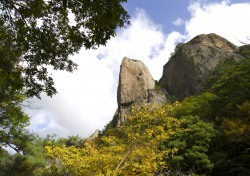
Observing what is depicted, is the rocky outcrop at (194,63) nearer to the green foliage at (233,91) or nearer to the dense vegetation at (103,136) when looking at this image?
the green foliage at (233,91)

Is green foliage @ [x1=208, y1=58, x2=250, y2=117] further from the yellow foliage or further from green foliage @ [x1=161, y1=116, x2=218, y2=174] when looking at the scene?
green foliage @ [x1=161, y1=116, x2=218, y2=174]

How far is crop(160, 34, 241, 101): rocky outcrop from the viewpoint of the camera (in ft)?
130

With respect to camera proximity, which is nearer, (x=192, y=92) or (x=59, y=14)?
(x=59, y=14)

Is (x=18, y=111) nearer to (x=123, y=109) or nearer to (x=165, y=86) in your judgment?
(x=123, y=109)

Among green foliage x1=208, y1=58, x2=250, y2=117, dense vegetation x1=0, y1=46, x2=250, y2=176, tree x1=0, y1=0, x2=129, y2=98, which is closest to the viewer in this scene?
tree x1=0, y1=0, x2=129, y2=98

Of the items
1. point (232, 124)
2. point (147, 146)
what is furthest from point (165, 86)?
point (147, 146)

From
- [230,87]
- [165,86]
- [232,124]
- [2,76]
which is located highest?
[165,86]

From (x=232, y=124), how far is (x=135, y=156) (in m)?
9.47

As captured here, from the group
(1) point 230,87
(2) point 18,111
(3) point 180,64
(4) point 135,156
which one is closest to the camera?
(4) point 135,156

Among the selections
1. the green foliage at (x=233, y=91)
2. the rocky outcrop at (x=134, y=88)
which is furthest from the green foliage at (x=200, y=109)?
the rocky outcrop at (x=134, y=88)

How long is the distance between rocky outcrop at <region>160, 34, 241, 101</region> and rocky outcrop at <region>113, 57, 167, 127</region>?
238 centimetres

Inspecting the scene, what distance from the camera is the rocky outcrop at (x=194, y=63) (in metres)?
39.7

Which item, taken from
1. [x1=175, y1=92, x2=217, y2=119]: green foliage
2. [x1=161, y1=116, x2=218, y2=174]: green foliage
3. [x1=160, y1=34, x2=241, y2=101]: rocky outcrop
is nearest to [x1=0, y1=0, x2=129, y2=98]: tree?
[x1=161, y1=116, x2=218, y2=174]: green foliage

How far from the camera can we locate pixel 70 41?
5723mm
